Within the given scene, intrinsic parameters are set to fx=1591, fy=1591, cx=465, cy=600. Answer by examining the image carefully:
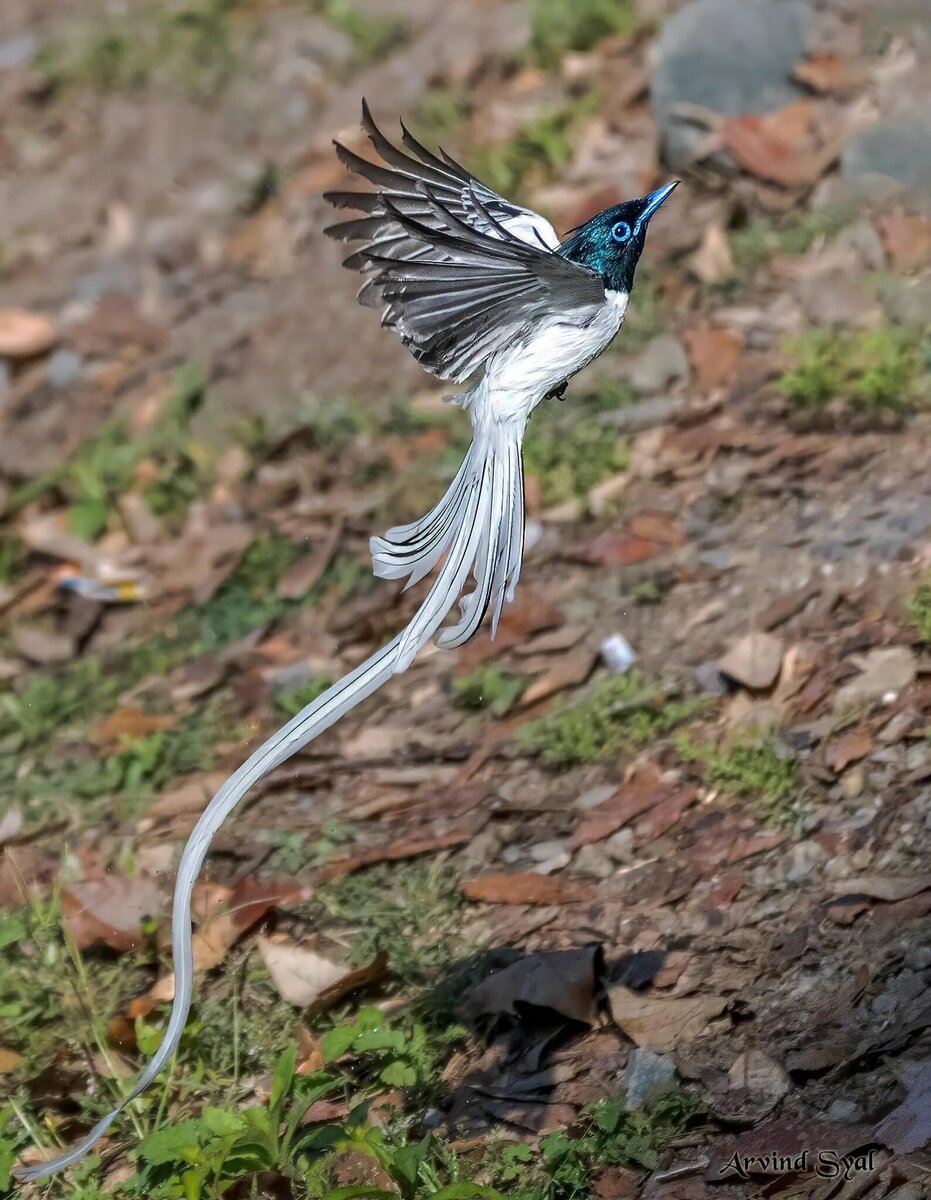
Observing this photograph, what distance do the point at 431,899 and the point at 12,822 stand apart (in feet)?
4.67

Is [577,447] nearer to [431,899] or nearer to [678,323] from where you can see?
[678,323]

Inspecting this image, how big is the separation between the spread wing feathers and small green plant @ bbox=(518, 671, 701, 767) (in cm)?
113

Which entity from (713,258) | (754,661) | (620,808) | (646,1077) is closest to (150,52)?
(713,258)

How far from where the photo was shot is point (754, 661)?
4.17 meters

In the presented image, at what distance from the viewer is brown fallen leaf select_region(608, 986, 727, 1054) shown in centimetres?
322

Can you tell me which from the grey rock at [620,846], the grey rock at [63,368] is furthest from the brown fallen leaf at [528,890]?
the grey rock at [63,368]

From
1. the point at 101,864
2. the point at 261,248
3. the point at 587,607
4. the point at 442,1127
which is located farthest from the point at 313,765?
Answer: the point at 261,248

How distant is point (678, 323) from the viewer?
5.94m

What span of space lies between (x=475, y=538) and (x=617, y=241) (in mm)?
694

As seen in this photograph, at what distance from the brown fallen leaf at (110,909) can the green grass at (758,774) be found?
1.41m

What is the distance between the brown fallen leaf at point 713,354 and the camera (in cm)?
561

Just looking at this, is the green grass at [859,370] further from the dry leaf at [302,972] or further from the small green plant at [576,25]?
the small green plant at [576,25]

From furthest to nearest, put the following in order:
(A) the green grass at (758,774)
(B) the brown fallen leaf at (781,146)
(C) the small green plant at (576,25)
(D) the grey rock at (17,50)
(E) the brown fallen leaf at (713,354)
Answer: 1. (D) the grey rock at (17,50)
2. (C) the small green plant at (576,25)
3. (B) the brown fallen leaf at (781,146)
4. (E) the brown fallen leaf at (713,354)
5. (A) the green grass at (758,774)

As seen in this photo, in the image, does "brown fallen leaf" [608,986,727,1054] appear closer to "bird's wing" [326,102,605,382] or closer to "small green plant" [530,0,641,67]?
"bird's wing" [326,102,605,382]
